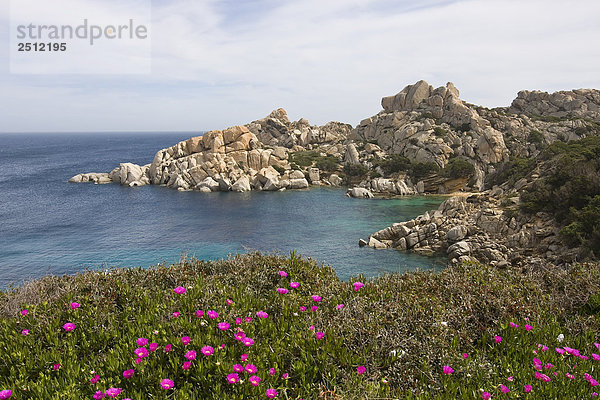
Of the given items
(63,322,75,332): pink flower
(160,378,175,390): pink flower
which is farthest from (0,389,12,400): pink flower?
(160,378,175,390): pink flower

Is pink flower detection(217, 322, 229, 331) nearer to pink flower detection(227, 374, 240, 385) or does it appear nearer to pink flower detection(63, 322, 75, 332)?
pink flower detection(227, 374, 240, 385)

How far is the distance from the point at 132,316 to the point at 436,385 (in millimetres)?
4384

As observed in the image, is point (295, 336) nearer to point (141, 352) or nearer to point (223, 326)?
point (223, 326)

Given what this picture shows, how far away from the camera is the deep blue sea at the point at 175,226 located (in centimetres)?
3319

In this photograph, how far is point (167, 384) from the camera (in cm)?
376

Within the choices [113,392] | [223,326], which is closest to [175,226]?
[223,326]

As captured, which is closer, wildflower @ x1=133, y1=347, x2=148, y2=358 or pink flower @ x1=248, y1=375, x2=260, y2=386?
pink flower @ x1=248, y1=375, x2=260, y2=386

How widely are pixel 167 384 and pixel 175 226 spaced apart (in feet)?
148

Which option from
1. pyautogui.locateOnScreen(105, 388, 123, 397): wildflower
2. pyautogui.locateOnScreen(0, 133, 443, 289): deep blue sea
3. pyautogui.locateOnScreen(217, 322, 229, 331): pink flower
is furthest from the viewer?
pyautogui.locateOnScreen(0, 133, 443, 289): deep blue sea

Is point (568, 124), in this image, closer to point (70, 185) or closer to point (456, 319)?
point (456, 319)

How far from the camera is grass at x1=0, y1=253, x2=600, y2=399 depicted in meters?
4.07

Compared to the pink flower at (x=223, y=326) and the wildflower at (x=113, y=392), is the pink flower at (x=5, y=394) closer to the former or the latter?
the wildflower at (x=113, y=392)

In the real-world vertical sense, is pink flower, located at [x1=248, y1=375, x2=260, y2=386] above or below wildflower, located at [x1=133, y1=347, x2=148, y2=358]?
below

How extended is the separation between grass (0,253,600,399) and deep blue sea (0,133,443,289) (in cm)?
1487
